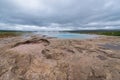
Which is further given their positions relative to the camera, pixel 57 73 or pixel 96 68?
pixel 96 68

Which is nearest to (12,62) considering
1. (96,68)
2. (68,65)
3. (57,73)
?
(57,73)

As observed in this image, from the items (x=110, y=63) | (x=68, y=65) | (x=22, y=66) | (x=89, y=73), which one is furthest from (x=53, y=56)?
(x=110, y=63)

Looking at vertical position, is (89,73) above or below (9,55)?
below

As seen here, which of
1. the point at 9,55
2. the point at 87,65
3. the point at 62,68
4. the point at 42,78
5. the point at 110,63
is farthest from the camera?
the point at 9,55

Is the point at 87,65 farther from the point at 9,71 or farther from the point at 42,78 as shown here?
the point at 9,71

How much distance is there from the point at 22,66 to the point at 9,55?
1784 mm

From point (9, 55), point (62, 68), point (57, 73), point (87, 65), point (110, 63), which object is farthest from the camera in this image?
point (9, 55)

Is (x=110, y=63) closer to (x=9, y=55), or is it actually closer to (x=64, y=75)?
(x=64, y=75)

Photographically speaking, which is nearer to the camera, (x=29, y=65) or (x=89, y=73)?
(x=89, y=73)

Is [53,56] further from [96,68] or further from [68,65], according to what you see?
[96,68]

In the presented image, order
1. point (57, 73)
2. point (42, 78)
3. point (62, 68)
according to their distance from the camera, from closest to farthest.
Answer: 1. point (42, 78)
2. point (57, 73)
3. point (62, 68)

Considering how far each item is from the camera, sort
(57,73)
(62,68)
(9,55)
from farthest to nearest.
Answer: (9,55)
(62,68)
(57,73)

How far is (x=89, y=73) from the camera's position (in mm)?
5043

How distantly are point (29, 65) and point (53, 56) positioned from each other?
176cm
